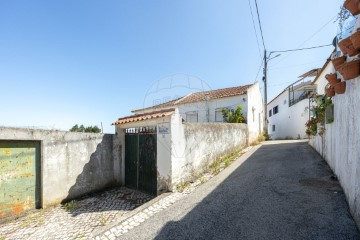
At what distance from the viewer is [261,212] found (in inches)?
158

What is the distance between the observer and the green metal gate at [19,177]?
5.25 m

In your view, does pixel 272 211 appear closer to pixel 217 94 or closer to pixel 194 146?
pixel 194 146

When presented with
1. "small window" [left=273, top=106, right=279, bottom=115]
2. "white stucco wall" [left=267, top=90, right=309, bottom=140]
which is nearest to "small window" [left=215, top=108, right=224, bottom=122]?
"white stucco wall" [left=267, top=90, right=309, bottom=140]

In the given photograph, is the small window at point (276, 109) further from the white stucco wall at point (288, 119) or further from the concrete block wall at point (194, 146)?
the concrete block wall at point (194, 146)

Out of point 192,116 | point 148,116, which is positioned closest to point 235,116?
point 192,116

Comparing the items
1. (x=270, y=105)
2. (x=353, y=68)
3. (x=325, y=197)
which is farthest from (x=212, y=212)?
(x=270, y=105)

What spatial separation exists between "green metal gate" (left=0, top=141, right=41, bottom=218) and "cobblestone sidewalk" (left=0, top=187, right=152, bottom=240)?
37cm

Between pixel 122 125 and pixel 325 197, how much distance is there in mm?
6969

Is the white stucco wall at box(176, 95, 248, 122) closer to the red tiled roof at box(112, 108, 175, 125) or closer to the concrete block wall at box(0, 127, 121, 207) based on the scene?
the red tiled roof at box(112, 108, 175, 125)

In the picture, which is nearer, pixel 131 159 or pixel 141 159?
pixel 141 159

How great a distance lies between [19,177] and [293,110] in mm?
21278

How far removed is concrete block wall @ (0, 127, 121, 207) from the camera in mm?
5956

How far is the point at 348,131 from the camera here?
360 centimetres

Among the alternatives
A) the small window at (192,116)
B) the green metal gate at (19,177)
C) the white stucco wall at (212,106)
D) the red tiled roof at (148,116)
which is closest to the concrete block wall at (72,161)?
the green metal gate at (19,177)
